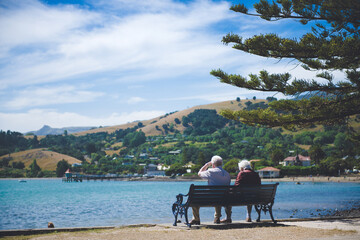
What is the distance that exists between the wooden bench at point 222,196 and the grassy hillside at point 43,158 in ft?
597

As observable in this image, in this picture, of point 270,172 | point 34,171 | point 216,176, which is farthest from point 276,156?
point 216,176

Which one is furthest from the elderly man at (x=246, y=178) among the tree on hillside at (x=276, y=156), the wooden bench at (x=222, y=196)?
the tree on hillside at (x=276, y=156)

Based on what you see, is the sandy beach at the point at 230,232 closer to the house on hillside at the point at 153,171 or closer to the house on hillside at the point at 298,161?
the house on hillside at the point at 298,161

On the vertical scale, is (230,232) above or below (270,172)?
above

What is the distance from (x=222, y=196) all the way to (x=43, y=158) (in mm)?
191425

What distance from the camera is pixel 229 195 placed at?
8.98 m

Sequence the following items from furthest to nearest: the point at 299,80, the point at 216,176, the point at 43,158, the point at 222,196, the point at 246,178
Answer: the point at 43,158, the point at 299,80, the point at 246,178, the point at 216,176, the point at 222,196

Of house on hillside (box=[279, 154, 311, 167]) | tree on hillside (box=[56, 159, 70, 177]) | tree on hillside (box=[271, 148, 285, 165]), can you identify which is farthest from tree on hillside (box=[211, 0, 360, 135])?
tree on hillside (box=[56, 159, 70, 177])

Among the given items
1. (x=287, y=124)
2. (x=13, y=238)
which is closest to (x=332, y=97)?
(x=287, y=124)

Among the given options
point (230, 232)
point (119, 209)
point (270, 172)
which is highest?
point (230, 232)

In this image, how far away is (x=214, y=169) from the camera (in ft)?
29.8

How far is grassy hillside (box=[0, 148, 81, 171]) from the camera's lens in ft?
598

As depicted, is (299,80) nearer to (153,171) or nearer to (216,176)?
(216,176)

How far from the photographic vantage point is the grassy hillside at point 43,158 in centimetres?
18225
